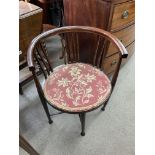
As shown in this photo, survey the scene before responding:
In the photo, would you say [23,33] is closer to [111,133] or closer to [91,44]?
[91,44]

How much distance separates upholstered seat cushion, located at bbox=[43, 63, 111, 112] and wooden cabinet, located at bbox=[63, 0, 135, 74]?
0.31 metres

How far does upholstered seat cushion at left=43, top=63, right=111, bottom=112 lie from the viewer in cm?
125

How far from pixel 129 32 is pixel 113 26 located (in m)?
0.33

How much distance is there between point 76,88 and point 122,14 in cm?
70

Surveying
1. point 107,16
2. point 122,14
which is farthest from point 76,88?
point 122,14

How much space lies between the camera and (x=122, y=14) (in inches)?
58.0

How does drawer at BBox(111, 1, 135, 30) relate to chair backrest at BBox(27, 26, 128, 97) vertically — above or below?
above

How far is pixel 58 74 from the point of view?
145 cm

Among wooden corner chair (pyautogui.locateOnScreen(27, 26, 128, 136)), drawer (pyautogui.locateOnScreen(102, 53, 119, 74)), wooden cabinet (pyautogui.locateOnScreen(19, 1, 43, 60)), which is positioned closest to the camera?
wooden corner chair (pyautogui.locateOnScreen(27, 26, 128, 136))

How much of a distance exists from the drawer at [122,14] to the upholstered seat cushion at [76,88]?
0.40 m

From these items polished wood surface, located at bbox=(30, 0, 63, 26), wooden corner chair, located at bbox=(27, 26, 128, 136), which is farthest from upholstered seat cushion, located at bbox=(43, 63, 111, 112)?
polished wood surface, located at bbox=(30, 0, 63, 26)

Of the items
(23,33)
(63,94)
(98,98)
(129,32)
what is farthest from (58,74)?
(129,32)

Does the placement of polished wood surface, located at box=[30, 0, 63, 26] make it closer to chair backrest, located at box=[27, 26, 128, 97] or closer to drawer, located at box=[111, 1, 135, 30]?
chair backrest, located at box=[27, 26, 128, 97]

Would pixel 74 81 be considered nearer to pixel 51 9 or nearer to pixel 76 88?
pixel 76 88
